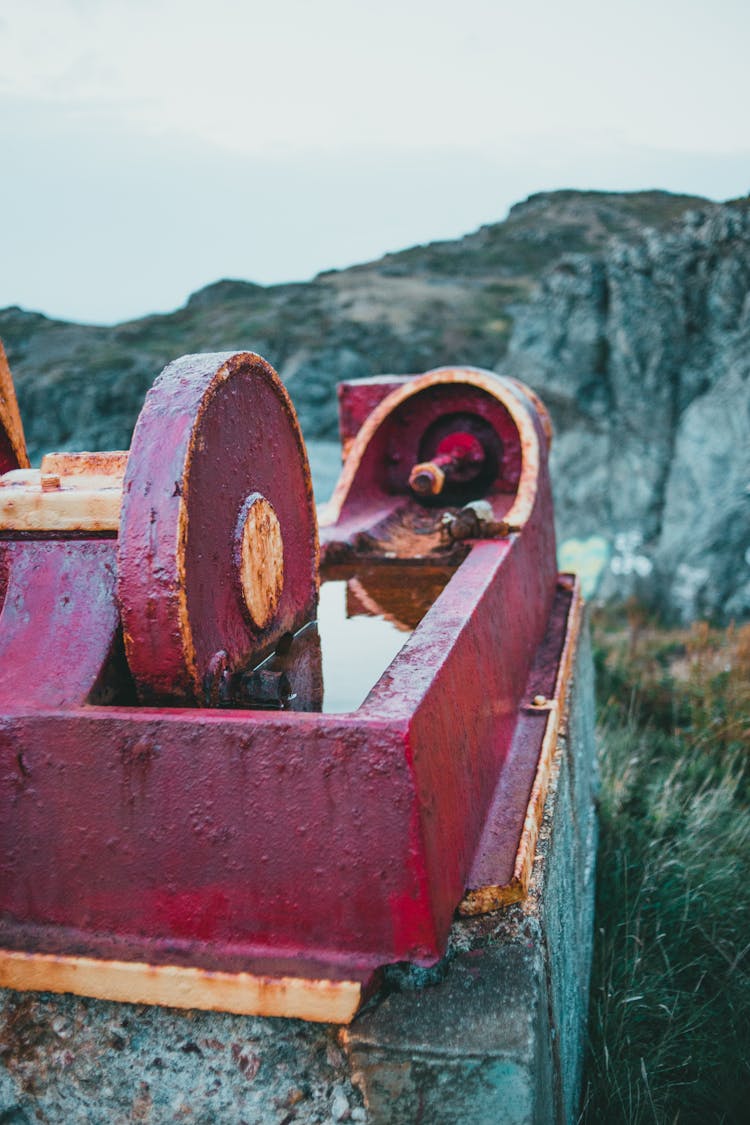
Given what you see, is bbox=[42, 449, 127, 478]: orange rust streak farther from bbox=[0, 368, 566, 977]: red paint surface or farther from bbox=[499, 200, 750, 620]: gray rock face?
bbox=[499, 200, 750, 620]: gray rock face

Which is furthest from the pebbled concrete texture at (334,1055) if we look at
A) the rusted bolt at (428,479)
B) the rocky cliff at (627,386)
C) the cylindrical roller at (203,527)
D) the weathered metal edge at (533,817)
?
the rocky cliff at (627,386)

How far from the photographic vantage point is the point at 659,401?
41.3ft

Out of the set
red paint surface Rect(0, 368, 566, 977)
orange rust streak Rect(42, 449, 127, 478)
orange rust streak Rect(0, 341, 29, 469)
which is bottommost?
red paint surface Rect(0, 368, 566, 977)

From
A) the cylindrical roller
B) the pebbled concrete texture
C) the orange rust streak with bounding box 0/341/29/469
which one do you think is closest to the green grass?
the pebbled concrete texture

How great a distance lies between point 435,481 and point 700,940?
1957mm

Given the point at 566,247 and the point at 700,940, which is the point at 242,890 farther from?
the point at 566,247

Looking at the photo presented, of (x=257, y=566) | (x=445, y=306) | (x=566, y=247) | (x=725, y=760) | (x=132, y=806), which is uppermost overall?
(x=566, y=247)

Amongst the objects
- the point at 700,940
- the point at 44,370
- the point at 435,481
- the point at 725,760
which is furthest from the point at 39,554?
the point at 44,370

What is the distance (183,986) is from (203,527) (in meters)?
0.82

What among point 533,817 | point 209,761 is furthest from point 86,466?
point 533,817

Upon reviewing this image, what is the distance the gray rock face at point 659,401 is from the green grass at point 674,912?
199 inches

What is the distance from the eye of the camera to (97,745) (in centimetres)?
156

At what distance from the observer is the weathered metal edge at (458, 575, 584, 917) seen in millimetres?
1710

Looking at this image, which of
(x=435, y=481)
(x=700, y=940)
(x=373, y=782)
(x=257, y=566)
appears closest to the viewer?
(x=373, y=782)
